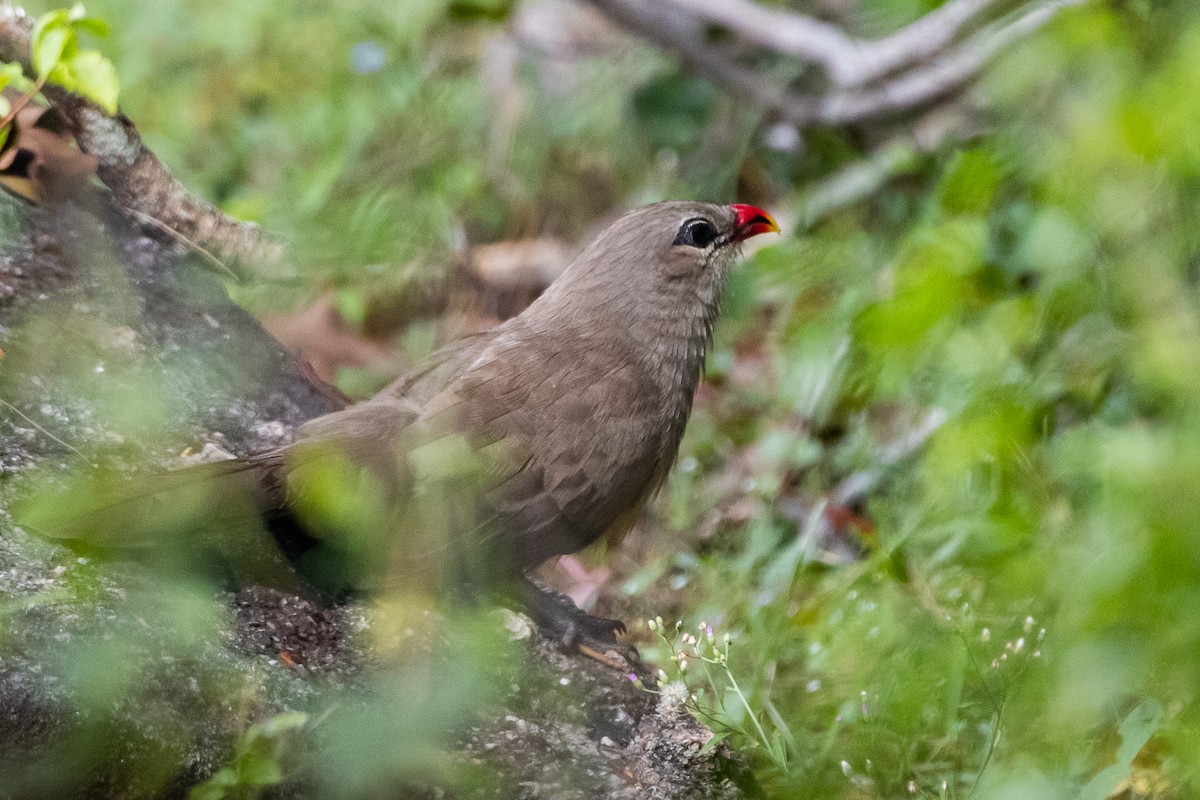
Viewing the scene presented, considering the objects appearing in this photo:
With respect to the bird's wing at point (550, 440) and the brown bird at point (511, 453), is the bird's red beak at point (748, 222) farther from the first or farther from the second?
the bird's wing at point (550, 440)

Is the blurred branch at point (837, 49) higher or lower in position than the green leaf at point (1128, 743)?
higher

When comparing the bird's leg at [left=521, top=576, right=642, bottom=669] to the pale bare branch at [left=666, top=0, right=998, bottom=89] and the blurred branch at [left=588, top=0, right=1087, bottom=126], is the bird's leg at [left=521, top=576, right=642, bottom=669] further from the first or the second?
the pale bare branch at [left=666, top=0, right=998, bottom=89]

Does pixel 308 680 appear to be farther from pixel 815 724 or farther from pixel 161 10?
pixel 161 10

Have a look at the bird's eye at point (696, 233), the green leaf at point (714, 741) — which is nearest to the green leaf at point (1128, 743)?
the green leaf at point (714, 741)

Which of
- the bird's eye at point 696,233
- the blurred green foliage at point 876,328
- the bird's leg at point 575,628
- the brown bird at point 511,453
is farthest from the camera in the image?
the bird's eye at point 696,233

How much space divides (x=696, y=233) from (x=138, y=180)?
1.82 m

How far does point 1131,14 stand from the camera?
4418mm

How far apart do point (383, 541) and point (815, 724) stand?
4.38 ft

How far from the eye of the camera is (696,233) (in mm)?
4113

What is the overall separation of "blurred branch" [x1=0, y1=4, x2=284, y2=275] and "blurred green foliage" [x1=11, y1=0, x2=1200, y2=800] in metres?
0.25

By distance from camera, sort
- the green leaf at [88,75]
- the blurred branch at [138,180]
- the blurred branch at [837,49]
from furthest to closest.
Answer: the blurred branch at [837,49] → the blurred branch at [138,180] → the green leaf at [88,75]

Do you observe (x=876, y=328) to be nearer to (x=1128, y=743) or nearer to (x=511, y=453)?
(x=511, y=453)

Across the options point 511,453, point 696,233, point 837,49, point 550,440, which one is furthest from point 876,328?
point 837,49

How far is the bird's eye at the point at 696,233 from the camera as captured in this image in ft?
13.4
